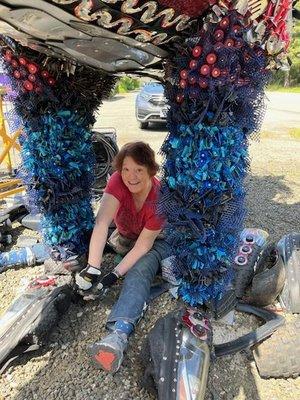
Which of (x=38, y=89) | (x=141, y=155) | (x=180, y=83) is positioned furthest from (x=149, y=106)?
(x=180, y=83)

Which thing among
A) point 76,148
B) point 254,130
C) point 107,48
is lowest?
point 76,148

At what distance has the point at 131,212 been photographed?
280cm

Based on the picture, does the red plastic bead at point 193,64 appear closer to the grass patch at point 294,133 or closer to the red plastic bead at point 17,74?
the red plastic bead at point 17,74

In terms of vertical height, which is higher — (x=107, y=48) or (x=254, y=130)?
(x=107, y=48)

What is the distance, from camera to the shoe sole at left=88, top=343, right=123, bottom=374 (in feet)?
6.72

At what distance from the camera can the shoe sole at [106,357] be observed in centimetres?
205

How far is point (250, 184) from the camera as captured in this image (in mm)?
5590

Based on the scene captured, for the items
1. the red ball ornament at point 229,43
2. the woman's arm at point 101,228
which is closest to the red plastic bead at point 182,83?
the red ball ornament at point 229,43

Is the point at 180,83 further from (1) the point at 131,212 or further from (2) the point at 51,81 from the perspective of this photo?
(1) the point at 131,212

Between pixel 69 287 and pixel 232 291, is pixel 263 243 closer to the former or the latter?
pixel 232 291

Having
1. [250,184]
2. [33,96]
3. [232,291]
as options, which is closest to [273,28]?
[33,96]

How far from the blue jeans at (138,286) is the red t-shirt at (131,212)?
170mm

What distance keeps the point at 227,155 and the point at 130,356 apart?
1.16 meters

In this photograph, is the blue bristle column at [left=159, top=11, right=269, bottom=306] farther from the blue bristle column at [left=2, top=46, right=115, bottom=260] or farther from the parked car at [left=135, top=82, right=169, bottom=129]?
the parked car at [left=135, top=82, right=169, bottom=129]
